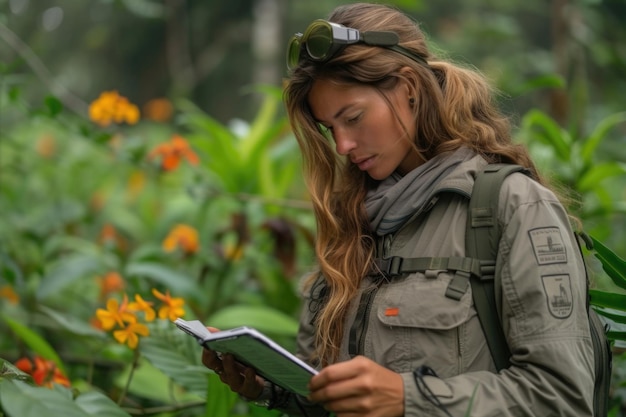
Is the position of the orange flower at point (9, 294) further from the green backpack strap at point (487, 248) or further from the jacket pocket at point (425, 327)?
the green backpack strap at point (487, 248)

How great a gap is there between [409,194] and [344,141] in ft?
0.57

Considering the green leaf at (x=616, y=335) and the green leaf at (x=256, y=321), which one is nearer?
the green leaf at (x=616, y=335)

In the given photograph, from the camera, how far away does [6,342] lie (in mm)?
3344

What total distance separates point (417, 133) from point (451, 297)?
1.27 feet

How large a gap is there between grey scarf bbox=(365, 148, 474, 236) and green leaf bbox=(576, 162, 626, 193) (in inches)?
52.7

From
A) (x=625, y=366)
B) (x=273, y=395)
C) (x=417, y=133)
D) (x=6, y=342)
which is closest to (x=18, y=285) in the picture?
(x=6, y=342)

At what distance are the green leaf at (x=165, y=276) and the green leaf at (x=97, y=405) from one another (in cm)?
137

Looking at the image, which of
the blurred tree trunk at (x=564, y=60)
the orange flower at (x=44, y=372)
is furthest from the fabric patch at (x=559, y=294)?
the blurred tree trunk at (x=564, y=60)

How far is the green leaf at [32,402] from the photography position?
137 cm

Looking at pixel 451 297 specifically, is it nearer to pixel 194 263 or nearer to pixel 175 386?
pixel 175 386

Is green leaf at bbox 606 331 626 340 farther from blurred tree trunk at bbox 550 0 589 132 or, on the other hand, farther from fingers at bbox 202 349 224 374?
blurred tree trunk at bbox 550 0 589 132

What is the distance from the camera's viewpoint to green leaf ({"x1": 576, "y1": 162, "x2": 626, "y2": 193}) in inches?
113

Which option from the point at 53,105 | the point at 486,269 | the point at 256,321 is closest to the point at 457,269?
the point at 486,269

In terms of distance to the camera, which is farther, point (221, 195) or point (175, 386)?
point (221, 195)
